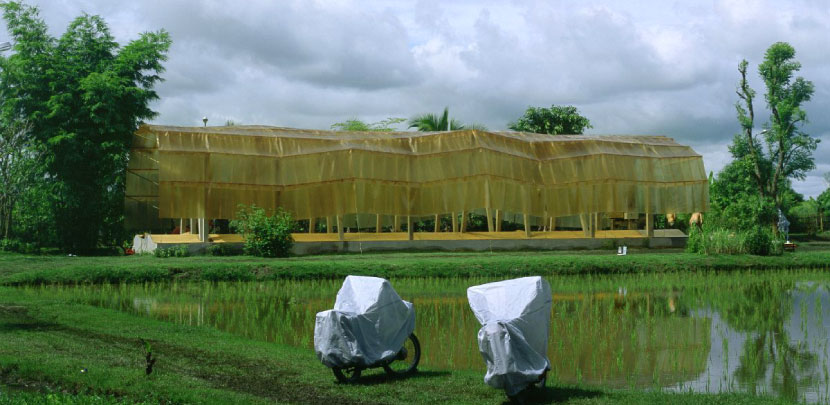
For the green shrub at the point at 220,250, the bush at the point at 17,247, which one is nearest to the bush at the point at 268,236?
the green shrub at the point at 220,250

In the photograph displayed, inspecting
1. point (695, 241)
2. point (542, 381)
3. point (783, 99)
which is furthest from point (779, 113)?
point (542, 381)

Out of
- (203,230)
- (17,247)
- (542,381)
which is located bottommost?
(542,381)

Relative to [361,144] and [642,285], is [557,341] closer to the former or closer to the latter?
[642,285]

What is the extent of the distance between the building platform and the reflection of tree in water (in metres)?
13.3

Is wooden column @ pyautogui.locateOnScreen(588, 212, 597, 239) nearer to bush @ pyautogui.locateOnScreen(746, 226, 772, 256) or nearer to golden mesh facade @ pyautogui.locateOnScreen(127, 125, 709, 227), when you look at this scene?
golden mesh facade @ pyautogui.locateOnScreen(127, 125, 709, 227)

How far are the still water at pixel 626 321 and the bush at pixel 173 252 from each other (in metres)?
6.64

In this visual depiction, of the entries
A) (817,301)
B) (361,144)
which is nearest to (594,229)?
(361,144)

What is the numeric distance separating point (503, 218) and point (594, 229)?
4.54 metres

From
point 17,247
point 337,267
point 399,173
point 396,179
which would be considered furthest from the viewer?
point 399,173

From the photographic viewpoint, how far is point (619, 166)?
32.2m

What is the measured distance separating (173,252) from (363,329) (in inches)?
723

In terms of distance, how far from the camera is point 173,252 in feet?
80.5

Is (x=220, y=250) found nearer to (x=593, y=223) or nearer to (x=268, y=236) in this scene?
(x=268, y=236)

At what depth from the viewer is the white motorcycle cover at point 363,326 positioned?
7.37 m
